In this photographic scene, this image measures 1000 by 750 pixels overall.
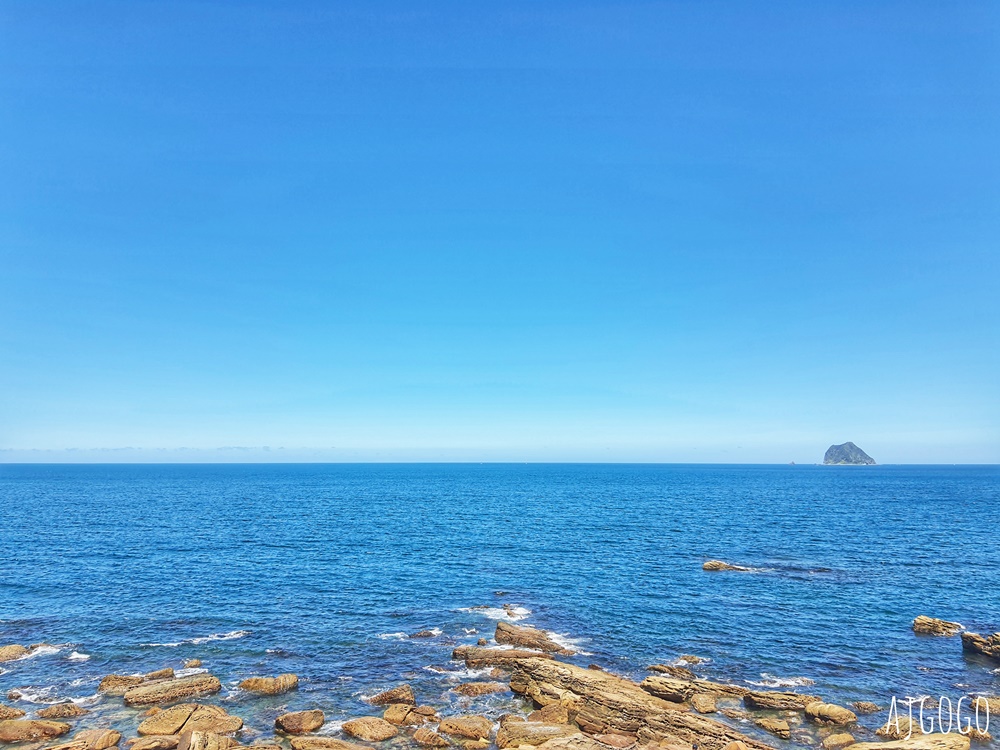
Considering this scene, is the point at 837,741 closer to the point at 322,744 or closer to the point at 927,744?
the point at 927,744

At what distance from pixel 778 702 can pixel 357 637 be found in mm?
33853

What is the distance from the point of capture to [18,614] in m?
54.4

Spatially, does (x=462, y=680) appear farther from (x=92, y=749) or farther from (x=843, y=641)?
(x=843, y=641)

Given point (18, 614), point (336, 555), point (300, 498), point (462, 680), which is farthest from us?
point (300, 498)

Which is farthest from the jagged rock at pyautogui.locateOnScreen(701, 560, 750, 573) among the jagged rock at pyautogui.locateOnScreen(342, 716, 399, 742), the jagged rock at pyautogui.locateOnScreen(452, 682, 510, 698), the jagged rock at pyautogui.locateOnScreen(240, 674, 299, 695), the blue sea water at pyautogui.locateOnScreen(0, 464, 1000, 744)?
the jagged rock at pyautogui.locateOnScreen(240, 674, 299, 695)

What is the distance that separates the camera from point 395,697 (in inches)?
1467

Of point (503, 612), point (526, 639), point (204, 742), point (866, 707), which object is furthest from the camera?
point (503, 612)

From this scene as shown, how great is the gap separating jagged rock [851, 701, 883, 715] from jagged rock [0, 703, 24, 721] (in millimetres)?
53547

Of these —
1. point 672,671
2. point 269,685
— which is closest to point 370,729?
point 269,685

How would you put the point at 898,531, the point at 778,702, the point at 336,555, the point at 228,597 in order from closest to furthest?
1. the point at 778,702
2. the point at 228,597
3. the point at 336,555
4. the point at 898,531

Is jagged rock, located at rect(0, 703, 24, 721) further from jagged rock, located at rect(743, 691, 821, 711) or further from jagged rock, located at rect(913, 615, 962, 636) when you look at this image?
jagged rock, located at rect(913, 615, 962, 636)

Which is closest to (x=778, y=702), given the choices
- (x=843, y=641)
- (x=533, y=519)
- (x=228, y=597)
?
(x=843, y=641)

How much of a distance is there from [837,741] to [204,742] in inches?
1405

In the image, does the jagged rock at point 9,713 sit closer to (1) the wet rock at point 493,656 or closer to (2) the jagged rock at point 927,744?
(1) the wet rock at point 493,656
